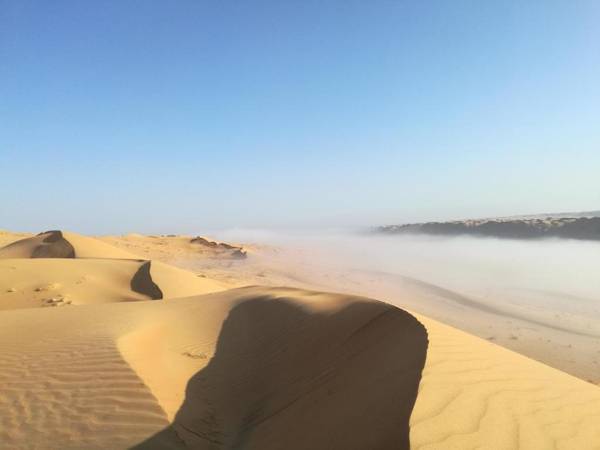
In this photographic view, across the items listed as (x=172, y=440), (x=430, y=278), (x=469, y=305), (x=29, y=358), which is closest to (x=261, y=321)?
(x=29, y=358)

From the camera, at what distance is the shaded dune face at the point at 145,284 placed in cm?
1194

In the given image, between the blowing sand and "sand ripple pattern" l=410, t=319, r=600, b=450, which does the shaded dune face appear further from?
"sand ripple pattern" l=410, t=319, r=600, b=450

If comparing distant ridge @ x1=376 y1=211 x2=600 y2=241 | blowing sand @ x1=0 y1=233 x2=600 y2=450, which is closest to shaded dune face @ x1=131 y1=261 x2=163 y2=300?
blowing sand @ x1=0 y1=233 x2=600 y2=450

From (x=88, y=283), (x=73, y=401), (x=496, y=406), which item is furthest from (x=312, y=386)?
(x=88, y=283)

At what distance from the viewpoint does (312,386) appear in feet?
12.9

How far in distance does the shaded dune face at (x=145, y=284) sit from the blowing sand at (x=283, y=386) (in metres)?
4.65

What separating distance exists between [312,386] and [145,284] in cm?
981

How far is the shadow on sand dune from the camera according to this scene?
9.25 ft

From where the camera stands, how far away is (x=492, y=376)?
11.6 feet

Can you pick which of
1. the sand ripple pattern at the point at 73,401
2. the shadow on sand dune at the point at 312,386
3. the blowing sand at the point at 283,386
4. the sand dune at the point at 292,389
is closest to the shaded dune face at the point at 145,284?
the blowing sand at the point at 283,386

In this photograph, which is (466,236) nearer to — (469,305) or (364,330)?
(469,305)

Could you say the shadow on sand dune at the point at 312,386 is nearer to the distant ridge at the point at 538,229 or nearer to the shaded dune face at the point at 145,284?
the shaded dune face at the point at 145,284

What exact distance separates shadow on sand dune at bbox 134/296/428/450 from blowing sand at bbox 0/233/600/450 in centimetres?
2

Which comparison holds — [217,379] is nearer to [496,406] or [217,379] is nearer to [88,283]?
[496,406]
